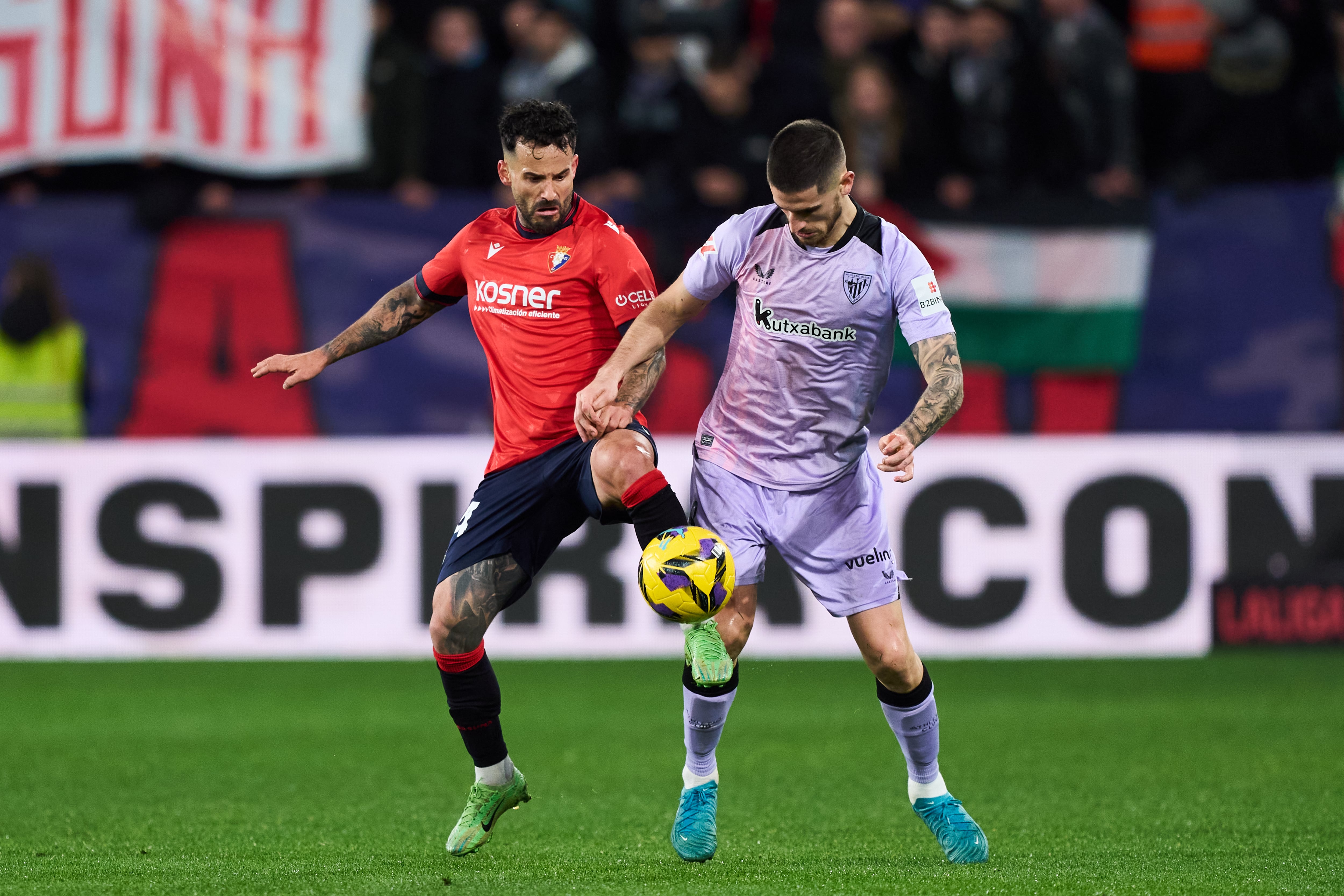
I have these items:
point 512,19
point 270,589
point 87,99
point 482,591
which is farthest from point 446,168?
point 482,591

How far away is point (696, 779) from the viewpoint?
6.05 meters

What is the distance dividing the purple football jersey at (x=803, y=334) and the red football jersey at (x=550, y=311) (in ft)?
0.93

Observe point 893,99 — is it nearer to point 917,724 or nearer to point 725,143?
point 725,143

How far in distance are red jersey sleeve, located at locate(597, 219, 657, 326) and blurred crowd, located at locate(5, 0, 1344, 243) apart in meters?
5.97

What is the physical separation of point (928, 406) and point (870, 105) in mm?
7245

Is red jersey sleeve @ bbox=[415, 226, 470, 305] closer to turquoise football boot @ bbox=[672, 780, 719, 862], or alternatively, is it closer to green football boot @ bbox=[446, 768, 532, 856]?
green football boot @ bbox=[446, 768, 532, 856]

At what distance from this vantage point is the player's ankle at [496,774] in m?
6.05

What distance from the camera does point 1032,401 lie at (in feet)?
41.1

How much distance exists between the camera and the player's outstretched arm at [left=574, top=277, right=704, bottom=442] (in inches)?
220

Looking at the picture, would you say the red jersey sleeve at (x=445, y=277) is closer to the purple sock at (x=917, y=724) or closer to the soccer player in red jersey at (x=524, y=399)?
the soccer player in red jersey at (x=524, y=399)

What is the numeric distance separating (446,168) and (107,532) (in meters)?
3.44

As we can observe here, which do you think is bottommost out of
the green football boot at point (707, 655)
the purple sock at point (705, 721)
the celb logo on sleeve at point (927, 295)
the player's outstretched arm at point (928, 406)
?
the purple sock at point (705, 721)

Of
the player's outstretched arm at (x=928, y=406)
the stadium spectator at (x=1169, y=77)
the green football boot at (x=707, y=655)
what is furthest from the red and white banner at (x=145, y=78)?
the player's outstretched arm at (x=928, y=406)

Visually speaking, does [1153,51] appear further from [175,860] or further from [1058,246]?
[175,860]
